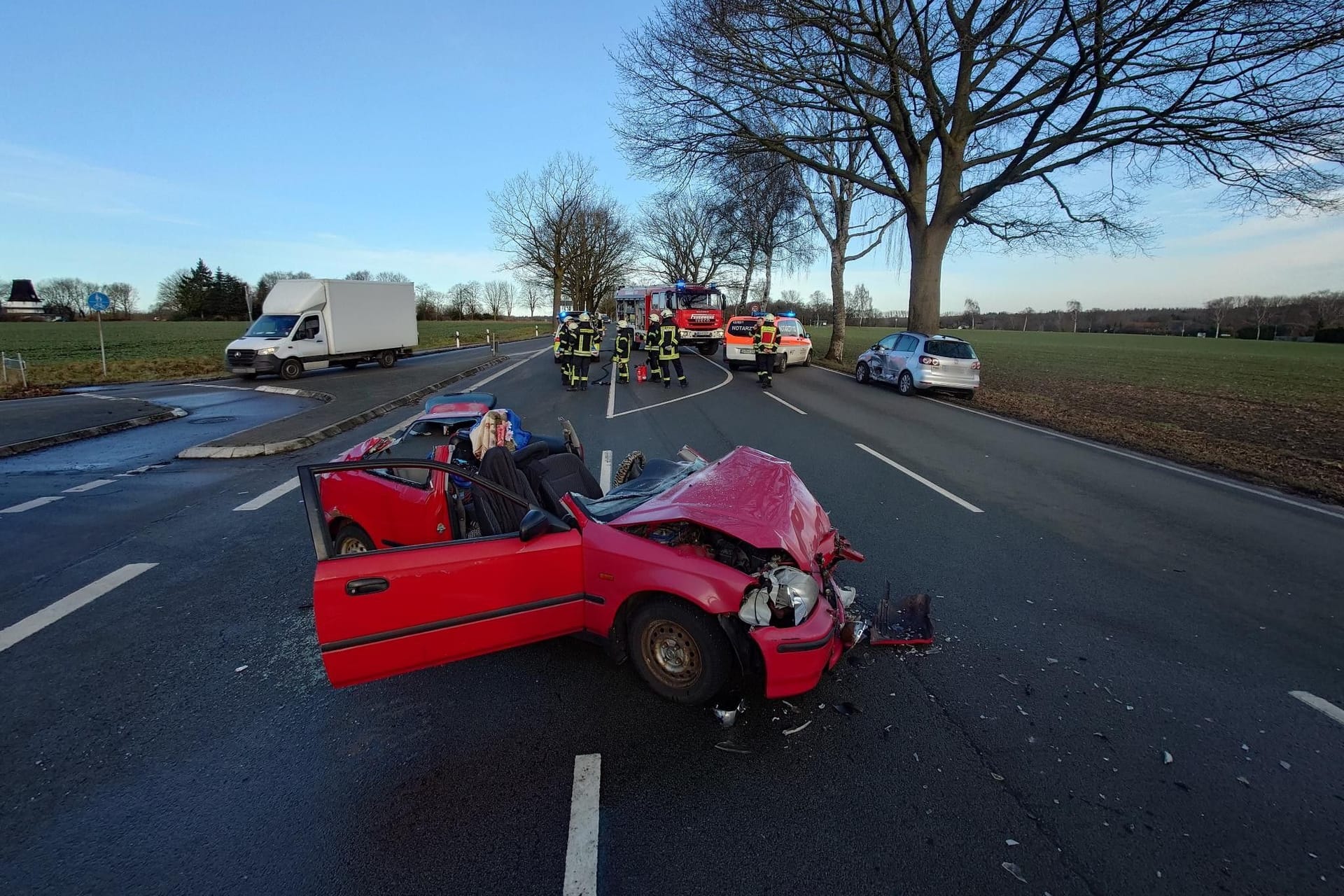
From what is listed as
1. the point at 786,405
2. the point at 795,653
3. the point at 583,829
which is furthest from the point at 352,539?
the point at 786,405

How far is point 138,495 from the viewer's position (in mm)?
7215

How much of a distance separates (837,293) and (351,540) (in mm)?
24629

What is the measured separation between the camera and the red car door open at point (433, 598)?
2822 millimetres

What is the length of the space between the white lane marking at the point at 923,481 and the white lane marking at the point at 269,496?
7.50 m

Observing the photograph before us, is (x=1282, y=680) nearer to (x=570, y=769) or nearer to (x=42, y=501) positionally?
(x=570, y=769)

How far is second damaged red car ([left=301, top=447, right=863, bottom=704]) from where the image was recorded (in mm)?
2885

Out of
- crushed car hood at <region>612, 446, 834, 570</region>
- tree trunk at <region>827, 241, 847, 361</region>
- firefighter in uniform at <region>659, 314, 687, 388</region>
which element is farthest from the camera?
tree trunk at <region>827, 241, 847, 361</region>

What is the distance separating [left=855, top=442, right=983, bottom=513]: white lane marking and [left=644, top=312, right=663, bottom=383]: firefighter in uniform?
379 inches

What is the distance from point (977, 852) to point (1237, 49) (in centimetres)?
1603

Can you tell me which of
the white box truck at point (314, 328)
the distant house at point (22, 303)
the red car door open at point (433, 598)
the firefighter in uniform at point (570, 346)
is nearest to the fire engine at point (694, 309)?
the white box truck at point (314, 328)

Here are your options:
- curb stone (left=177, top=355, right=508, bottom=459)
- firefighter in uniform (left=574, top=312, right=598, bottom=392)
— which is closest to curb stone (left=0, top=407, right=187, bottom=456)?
curb stone (left=177, top=355, right=508, bottom=459)

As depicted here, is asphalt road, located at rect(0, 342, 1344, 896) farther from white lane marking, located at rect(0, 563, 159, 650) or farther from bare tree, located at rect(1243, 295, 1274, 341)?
bare tree, located at rect(1243, 295, 1274, 341)

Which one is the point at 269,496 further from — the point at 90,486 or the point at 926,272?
the point at 926,272

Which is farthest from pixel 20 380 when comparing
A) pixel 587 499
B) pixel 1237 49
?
pixel 1237 49
